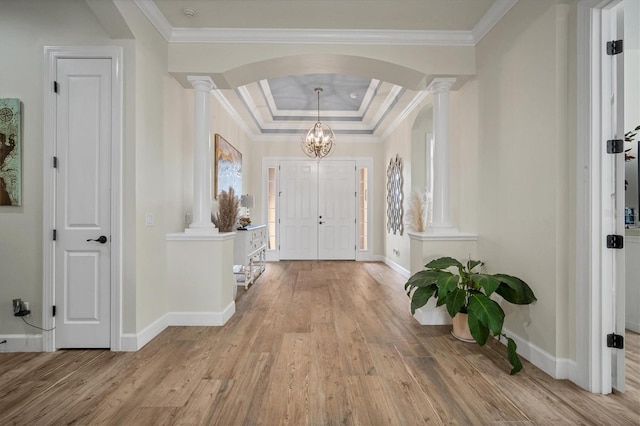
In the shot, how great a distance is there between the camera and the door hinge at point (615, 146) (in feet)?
6.56

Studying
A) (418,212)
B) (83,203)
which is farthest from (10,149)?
(418,212)

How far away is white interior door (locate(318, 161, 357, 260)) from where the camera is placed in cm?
748

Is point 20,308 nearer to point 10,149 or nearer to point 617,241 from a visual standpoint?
point 10,149

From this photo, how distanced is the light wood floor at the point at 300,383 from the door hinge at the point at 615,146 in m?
1.52

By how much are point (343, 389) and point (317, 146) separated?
171 inches

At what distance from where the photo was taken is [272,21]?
3.04m

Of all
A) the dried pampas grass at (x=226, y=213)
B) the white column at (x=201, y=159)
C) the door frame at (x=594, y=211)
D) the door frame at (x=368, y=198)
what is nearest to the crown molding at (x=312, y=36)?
the white column at (x=201, y=159)

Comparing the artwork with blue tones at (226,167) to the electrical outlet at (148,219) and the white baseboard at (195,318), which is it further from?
the white baseboard at (195,318)

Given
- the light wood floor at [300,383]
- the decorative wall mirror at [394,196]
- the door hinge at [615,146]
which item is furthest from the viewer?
the decorative wall mirror at [394,196]

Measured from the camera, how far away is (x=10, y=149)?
2645 mm

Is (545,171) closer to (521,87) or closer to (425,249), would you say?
(521,87)

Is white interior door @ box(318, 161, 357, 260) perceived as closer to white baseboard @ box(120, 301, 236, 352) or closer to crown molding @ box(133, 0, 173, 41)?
white baseboard @ box(120, 301, 236, 352)

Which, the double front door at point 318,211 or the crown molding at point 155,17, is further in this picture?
the double front door at point 318,211

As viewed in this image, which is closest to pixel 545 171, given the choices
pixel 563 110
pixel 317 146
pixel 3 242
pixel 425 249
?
pixel 563 110
